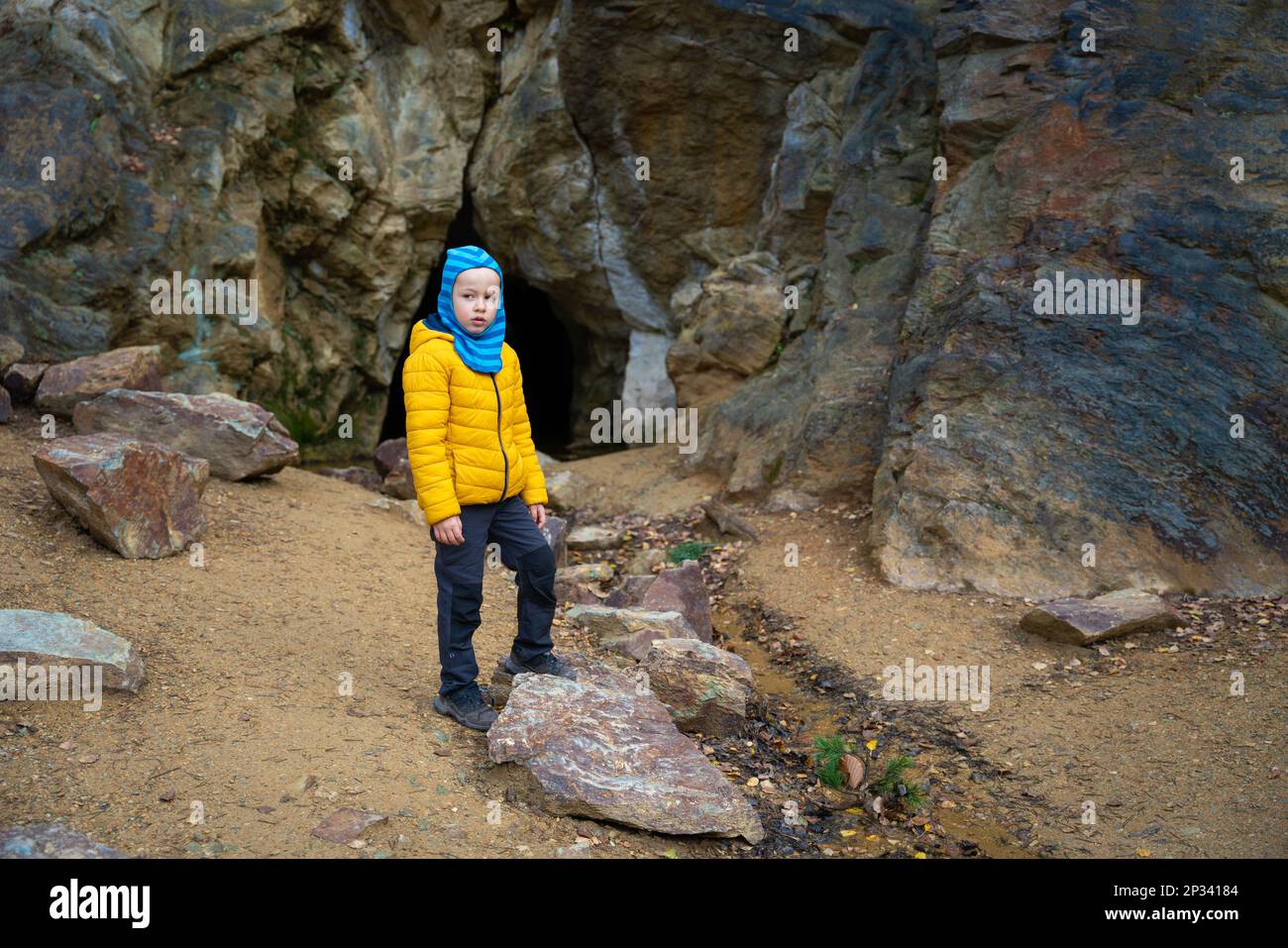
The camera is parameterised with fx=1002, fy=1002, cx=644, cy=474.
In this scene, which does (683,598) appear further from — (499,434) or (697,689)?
(499,434)

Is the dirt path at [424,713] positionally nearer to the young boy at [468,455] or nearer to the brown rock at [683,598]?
the brown rock at [683,598]

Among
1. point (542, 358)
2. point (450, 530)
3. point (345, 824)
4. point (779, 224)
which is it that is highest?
point (779, 224)

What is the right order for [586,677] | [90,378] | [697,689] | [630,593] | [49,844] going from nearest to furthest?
[49,844] → [586,677] → [697,689] → [630,593] → [90,378]

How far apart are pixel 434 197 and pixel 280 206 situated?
1.93 meters

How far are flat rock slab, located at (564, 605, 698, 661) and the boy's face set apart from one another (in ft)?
7.50

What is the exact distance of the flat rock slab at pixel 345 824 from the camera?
3.09 metres

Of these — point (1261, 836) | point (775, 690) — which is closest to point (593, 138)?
point (775, 690)

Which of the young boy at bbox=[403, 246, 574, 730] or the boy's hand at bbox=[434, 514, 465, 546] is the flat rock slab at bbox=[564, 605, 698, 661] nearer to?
the young boy at bbox=[403, 246, 574, 730]

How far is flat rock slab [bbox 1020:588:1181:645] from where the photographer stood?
17.9 ft

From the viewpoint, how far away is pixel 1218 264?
6648 mm

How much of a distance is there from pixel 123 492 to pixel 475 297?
2556 millimetres


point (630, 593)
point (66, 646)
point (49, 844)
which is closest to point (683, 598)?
point (630, 593)

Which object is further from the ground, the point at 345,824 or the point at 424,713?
the point at 424,713

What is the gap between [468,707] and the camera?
4.09m
